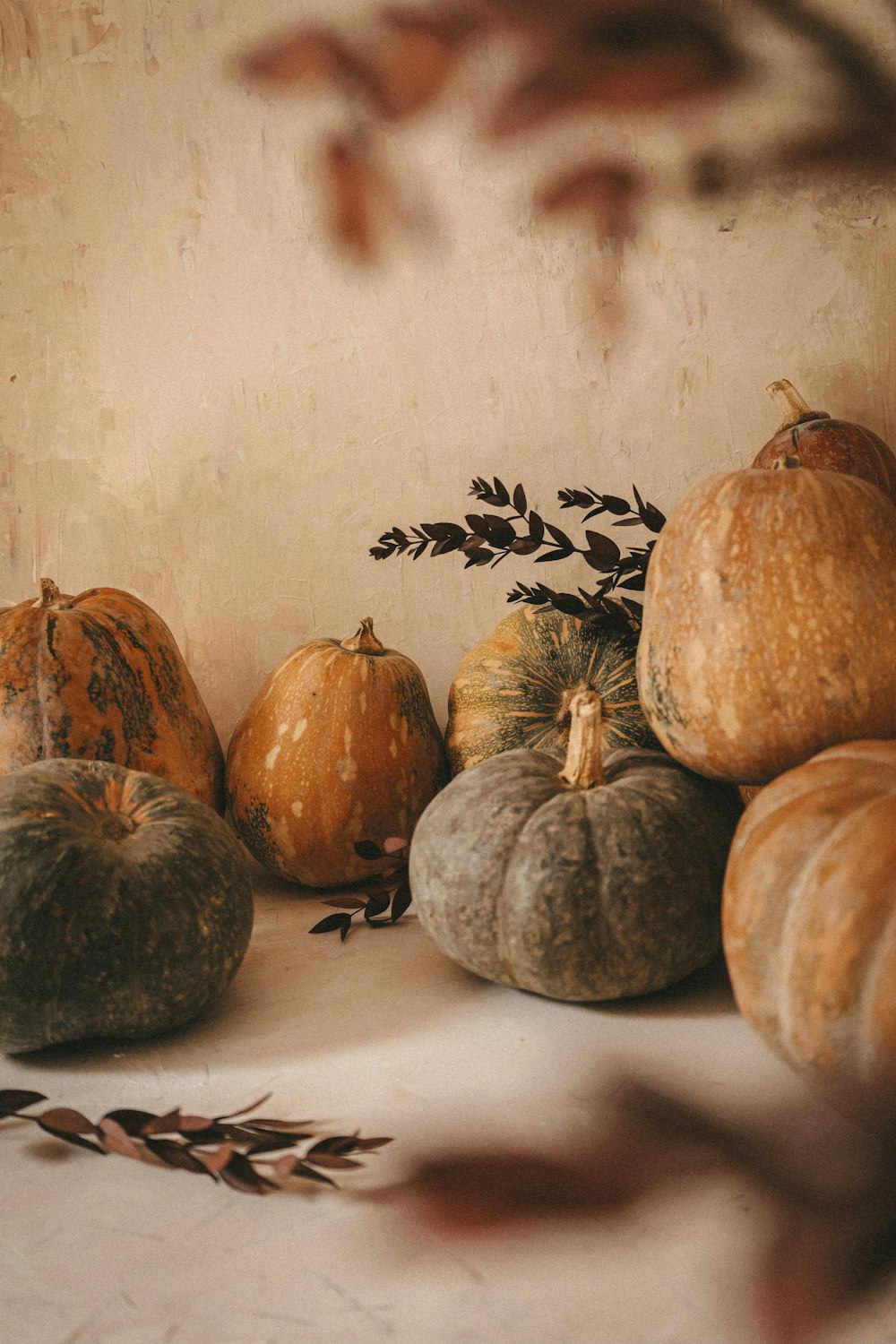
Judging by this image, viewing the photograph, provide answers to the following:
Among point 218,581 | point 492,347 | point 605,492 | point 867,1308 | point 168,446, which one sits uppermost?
point 492,347

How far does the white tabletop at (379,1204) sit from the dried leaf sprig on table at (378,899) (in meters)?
0.18

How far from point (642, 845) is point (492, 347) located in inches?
37.5

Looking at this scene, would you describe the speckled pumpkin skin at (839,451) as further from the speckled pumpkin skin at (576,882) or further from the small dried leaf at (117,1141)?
the small dried leaf at (117,1141)

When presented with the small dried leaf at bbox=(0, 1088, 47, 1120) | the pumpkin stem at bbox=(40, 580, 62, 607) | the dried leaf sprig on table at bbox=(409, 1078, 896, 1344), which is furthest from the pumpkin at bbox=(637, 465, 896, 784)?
the pumpkin stem at bbox=(40, 580, 62, 607)

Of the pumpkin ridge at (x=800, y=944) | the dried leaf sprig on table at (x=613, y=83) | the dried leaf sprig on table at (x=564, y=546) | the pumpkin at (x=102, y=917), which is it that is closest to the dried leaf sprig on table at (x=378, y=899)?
the pumpkin at (x=102, y=917)

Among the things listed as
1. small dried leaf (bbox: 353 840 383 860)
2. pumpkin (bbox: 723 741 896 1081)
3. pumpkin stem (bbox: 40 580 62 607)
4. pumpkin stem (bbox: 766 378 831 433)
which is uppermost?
pumpkin stem (bbox: 766 378 831 433)

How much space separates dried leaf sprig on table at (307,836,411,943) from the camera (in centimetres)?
138

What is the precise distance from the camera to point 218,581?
5.98 feet

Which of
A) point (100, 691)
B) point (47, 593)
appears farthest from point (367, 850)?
point (47, 593)

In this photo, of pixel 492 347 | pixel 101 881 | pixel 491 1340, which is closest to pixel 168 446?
pixel 492 347

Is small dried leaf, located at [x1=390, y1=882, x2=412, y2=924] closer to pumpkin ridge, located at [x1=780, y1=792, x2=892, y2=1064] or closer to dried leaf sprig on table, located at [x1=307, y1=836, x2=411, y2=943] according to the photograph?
dried leaf sprig on table, located at [x1=307, y1=836, x2=411, y2=943]

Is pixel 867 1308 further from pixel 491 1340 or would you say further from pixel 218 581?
pixel 218 581

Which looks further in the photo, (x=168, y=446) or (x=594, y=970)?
(x=168, y=446)

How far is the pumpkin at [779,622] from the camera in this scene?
106cm
